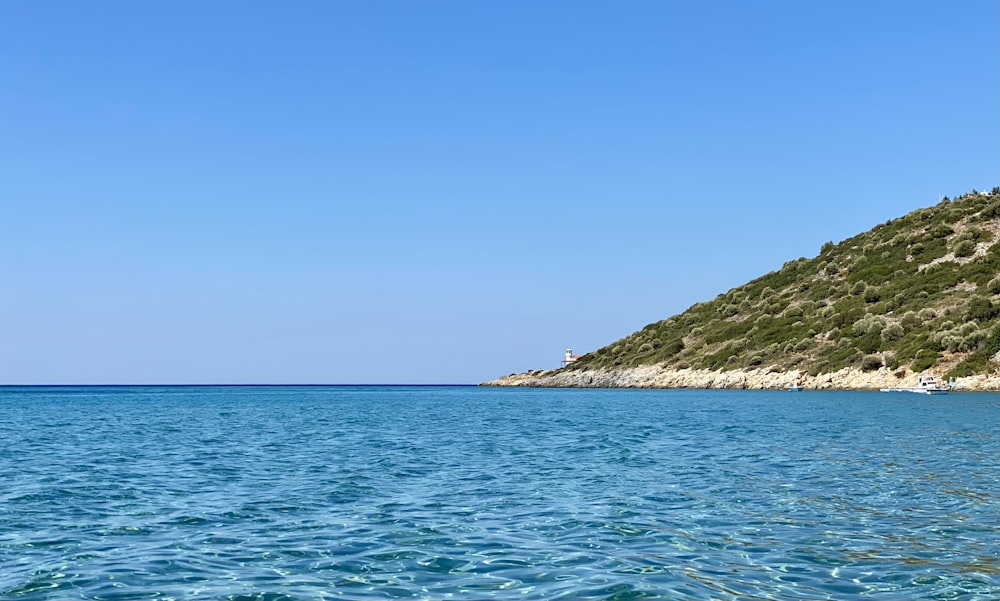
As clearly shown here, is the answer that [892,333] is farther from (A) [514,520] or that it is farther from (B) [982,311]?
(A) [514,520]

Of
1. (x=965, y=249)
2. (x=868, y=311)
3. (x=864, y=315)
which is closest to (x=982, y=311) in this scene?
(x=864, y=315)

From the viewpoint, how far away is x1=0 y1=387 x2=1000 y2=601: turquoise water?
44.1 feet

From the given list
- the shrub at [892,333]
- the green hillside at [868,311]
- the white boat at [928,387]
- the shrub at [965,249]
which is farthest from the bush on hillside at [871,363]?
the shrub at [965,249]

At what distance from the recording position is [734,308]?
153m

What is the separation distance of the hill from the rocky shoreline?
0.61 m

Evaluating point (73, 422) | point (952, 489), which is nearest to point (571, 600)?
point (952, 489)

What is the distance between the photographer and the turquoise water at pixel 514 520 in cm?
1345

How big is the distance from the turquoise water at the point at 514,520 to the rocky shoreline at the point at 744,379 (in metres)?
52.4

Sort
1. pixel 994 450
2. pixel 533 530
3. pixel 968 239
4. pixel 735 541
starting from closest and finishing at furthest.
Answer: pixel 735 541 → pixel 533 530 → pixel 994 450 → pixel 968 239

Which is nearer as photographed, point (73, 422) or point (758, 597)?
point (758, 597)

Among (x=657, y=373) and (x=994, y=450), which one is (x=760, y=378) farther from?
(x=994, y=450)

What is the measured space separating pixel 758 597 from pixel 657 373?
127598mm

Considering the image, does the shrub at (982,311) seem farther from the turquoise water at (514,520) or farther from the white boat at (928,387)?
the turquoise water at (514,520)

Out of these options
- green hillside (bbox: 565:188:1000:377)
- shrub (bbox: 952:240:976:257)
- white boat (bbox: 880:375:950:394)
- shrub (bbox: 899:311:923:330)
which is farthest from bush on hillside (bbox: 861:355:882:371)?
shrub (bbox: 952:240:976:257)
